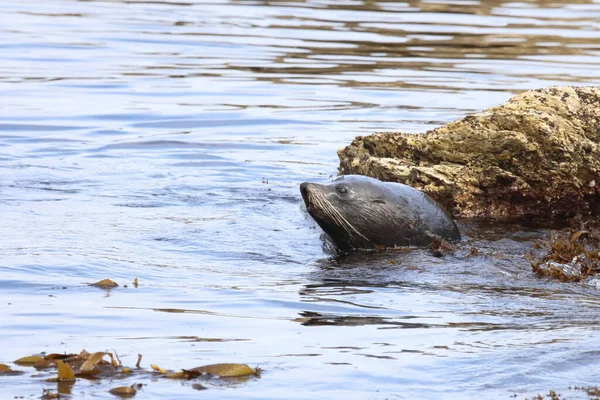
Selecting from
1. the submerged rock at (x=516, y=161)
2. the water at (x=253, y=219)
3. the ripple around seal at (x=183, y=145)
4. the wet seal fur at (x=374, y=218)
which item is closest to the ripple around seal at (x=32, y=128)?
the water at (x=253, y=219)

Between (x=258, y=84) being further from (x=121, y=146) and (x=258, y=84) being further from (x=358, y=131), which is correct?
(x=121, y=146)

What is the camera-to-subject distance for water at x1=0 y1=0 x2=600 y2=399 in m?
5.22

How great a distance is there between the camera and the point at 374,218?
28.7 feet

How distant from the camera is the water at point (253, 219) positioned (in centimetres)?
522

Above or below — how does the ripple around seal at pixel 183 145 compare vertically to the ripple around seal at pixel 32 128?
below

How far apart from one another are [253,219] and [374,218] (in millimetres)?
1475

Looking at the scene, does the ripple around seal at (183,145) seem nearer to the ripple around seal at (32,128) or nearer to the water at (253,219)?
the water at (253,219)

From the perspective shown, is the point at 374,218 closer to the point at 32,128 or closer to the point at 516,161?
the point at 516,161

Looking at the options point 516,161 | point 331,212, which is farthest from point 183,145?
point 331,212

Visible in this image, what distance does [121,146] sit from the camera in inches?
535

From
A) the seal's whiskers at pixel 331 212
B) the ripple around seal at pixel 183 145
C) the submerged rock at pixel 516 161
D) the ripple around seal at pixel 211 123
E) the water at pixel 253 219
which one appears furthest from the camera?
the ripple around seal at pixel 211 123

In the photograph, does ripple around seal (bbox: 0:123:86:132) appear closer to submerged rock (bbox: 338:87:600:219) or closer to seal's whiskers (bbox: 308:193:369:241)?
submerged rock (bbox: 338:87:600:219)

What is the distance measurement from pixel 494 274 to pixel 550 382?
2.75m

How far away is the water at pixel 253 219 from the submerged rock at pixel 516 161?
51 cm
